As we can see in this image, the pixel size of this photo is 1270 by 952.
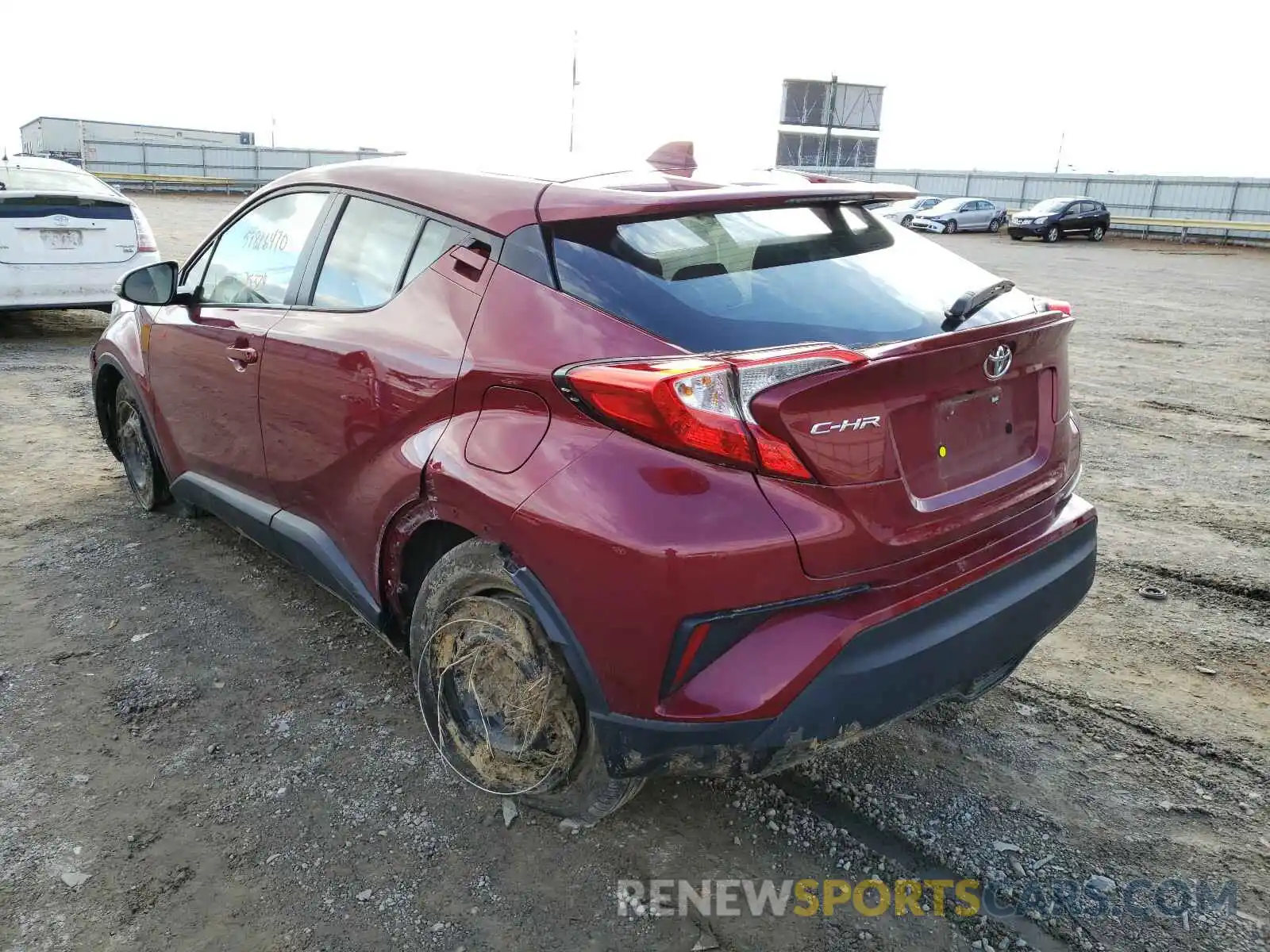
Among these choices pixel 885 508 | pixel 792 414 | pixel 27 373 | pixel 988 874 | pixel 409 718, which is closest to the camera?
pixel 792 414

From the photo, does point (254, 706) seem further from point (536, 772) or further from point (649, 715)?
point (649, 715)

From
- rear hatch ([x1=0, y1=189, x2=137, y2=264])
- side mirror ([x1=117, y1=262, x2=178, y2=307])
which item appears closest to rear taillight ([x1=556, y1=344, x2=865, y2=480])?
side mirror ([x1=117, y1=262, x2=178, y2=307])

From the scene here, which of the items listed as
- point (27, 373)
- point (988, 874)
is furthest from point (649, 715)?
point (27, 373)

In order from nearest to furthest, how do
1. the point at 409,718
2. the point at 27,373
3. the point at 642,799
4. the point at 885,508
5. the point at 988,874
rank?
the point at 885,508 → the point at 988,874 → the point at 642,799 → the point at 409,718 → the point at 27,373

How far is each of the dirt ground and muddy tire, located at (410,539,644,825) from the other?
159mm

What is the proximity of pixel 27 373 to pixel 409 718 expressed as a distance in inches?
254

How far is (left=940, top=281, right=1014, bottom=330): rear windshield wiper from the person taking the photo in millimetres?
2396

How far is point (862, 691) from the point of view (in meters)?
2.09

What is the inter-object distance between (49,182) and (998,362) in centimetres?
934

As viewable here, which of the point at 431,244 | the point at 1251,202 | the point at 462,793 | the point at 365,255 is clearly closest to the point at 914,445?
the point at 431,244

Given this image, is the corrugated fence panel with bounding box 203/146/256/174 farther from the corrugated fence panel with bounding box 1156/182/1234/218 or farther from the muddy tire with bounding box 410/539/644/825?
the muddy tire with bounding box 410/539/644/825

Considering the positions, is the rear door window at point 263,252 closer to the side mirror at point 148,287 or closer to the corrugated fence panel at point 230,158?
the side mirror at point 148,287

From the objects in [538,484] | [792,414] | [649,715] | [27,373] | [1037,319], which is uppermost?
[1037,319]

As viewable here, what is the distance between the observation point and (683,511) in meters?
2.01
